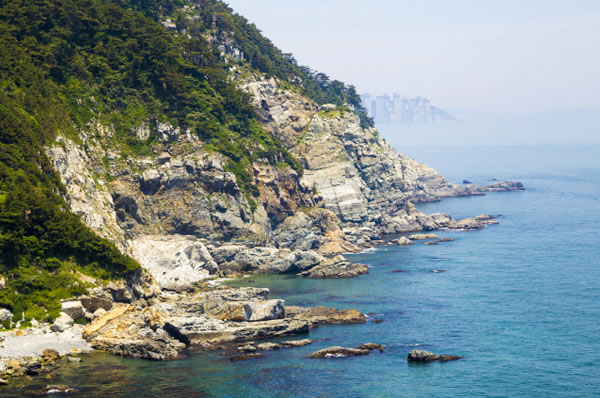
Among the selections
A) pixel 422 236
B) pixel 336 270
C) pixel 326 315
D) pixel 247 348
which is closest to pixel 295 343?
pixel 247 348

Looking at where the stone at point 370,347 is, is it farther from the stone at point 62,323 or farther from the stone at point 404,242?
the stone at point 404,242

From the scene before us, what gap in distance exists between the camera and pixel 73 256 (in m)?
80.4

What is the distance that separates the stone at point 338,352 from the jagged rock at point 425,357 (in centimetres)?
515

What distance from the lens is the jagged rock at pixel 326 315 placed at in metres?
81.4

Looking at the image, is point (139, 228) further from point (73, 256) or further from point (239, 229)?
point (73, 256)

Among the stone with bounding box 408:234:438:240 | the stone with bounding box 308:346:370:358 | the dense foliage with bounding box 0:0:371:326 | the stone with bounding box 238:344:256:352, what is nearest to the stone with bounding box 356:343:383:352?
the stone with bounding box 308:346:370:358

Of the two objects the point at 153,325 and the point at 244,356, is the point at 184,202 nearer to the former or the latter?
the point at 153,325

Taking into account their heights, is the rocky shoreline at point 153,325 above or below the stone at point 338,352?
above

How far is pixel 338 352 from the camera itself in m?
68.5

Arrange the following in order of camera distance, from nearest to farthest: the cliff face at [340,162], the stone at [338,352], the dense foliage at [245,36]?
the stone at [338,352]
the cliff face at [340,162]
the dense foliage at [245,36]

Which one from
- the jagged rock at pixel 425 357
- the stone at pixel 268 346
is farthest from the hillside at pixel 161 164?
the jagged rock at pixel 425 357

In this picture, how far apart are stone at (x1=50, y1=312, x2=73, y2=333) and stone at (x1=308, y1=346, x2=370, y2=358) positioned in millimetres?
27542

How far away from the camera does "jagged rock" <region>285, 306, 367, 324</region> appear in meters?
81.4

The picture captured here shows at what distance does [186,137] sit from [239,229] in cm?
2154
